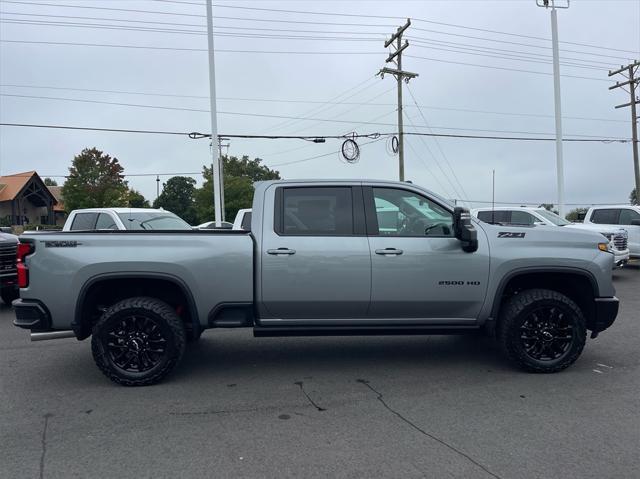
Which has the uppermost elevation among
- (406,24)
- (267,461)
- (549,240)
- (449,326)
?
(406,24)

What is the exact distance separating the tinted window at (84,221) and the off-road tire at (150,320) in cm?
719

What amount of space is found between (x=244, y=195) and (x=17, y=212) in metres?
21.2

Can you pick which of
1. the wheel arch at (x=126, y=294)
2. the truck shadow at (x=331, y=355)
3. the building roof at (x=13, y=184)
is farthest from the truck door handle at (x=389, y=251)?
the building roof at (x=13, y=184)

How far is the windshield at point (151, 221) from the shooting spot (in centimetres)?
1138

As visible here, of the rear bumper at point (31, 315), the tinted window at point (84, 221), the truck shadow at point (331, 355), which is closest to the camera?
the rear bumper at point (31, 315)

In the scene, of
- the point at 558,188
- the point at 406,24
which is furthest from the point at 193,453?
the point at 406,24

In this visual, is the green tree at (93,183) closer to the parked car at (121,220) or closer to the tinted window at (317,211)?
the parked car at (121,220)

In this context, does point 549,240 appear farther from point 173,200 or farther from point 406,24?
point 173,200

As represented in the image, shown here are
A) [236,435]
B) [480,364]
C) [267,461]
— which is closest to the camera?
[267,461]

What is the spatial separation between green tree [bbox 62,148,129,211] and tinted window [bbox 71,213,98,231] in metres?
35.5

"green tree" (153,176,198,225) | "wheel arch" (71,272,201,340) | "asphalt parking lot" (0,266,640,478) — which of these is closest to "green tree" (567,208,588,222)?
"asphalt parking lot" (0,266,640,478)

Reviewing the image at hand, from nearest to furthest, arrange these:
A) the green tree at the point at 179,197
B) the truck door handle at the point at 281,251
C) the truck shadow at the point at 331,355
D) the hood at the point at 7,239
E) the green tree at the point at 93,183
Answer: the truck door handle at the point at 281,251, the truck shadow at the point at 331,355, the hood at the point at 7,239, the green tree at the point at 93,183, the green tree at the point at 179,197

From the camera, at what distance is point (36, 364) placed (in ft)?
19.8

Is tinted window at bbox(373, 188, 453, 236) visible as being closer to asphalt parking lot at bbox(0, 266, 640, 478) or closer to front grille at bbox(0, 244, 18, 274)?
asphalt parking lot at bbox(0, 266, 640, 478)
